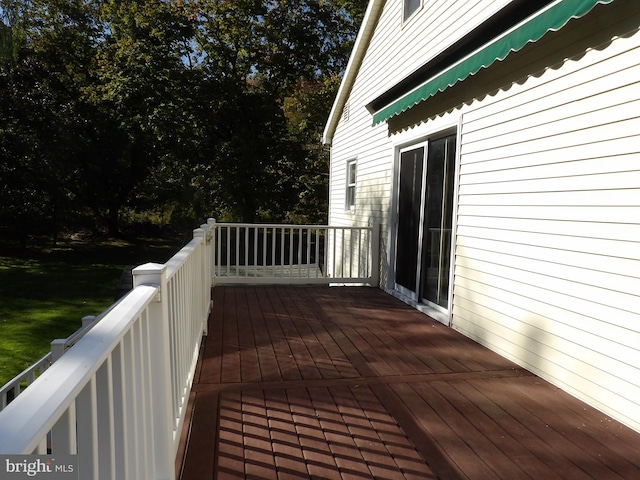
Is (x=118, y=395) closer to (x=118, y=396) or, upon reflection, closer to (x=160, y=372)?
(x=118, y=396)

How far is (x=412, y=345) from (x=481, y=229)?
1.14m

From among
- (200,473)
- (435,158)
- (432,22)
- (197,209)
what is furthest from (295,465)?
(197,209)

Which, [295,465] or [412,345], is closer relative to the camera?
[295,465]

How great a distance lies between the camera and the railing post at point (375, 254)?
640 cm

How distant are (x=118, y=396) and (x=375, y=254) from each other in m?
5.49

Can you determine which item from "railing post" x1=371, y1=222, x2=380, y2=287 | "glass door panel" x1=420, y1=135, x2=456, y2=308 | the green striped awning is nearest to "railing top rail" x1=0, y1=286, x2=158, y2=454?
the green striped awning

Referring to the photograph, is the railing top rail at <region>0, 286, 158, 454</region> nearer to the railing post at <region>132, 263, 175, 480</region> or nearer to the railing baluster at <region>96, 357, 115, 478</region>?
the railing baluster at <region>96, 357, 115, 478</region>

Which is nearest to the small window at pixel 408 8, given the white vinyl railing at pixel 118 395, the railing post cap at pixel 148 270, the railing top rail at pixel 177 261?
the railing top rail at pixel 177 261

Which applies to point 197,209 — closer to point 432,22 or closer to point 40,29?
point 40,29

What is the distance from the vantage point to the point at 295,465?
2045mm

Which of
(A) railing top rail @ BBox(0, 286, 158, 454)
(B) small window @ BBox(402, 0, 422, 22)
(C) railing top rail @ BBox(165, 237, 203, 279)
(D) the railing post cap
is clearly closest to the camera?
(A) railing top rail @ BBox(0, 286, 158, 454)

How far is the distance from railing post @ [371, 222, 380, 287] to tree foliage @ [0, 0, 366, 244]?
818cm

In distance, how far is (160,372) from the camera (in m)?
1.68

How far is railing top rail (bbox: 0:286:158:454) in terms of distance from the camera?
62 cm
